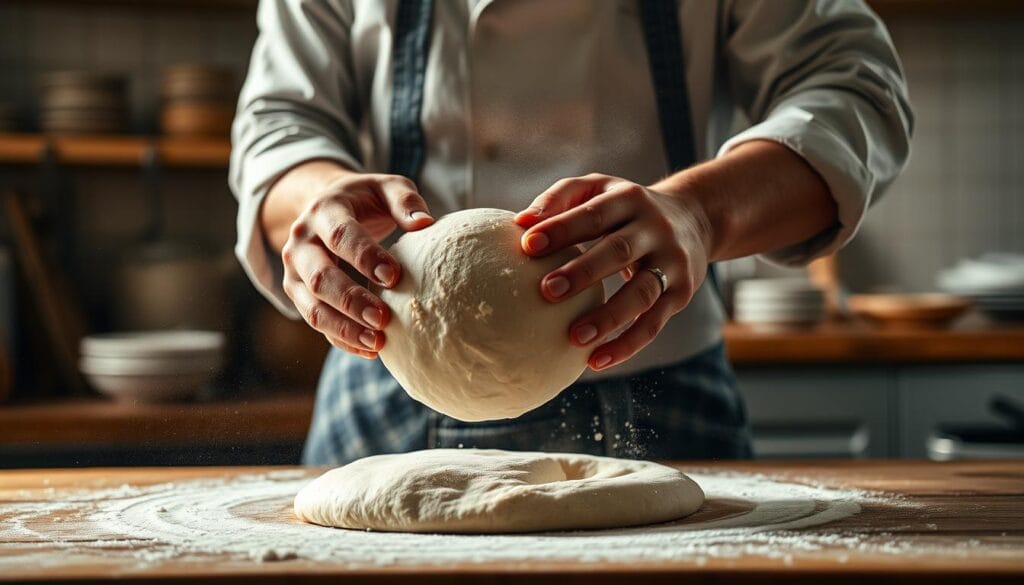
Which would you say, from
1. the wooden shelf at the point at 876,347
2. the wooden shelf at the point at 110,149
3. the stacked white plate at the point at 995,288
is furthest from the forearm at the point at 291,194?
the stacked white plate at the point at 995,288

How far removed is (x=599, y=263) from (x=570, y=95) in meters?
0.42

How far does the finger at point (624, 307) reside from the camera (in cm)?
87

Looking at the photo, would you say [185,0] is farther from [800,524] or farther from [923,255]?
[800,524]

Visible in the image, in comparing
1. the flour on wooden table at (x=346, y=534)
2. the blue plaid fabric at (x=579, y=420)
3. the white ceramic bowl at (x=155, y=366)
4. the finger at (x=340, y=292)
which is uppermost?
the finger at (x=340, y=292)

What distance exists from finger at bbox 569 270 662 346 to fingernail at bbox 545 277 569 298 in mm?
39

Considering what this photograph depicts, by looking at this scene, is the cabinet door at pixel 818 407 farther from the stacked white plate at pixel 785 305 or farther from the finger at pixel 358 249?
the finger at pixel 358 249

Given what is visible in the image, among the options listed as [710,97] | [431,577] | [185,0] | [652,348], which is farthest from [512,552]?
[185,0]

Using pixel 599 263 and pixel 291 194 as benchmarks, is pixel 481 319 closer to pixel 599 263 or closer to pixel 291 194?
pixel 599 263

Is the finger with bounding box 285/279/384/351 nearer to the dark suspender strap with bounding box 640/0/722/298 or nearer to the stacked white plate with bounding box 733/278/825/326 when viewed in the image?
the dark suspender strap with bounding box 640/0/722/298

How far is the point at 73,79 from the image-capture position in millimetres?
2318

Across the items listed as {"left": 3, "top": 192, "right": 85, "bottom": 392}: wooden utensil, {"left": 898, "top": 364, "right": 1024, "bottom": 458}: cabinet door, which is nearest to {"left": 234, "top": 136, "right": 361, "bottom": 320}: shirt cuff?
{"left": 3, "top": 192, "right": 85, "bottom": 392}: wooden utensil

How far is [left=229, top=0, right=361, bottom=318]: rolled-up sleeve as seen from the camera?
47.3 inches

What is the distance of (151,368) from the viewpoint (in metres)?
1.94

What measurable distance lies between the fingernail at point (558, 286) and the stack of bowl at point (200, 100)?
1692 millimetres
